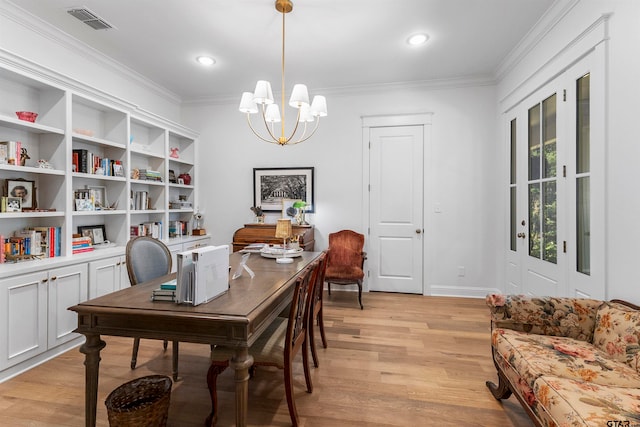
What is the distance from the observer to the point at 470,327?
124 inches

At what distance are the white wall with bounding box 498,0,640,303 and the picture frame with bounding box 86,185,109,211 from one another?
4365mm

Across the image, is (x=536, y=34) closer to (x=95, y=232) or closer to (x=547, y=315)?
(x=547, y=315)

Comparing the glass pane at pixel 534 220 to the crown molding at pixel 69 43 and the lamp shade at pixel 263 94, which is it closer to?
the lamp shade at pixel 263 94

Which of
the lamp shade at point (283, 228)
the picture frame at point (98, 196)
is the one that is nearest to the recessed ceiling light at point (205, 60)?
the picture frame at point (98, 196)

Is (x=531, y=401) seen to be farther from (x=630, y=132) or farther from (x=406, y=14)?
(x=406, y=14)

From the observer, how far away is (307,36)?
3061mm

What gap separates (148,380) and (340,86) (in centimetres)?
394

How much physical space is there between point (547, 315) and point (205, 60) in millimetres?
3964

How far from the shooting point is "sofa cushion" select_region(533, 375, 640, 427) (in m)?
1.16

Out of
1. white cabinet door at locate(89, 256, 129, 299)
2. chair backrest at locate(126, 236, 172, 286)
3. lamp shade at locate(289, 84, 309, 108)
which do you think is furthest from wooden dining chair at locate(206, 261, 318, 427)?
white cabinet door at locate(89, 256, 129, 299)

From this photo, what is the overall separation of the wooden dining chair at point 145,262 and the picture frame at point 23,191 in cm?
120

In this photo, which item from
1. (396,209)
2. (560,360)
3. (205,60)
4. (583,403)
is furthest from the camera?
(396,209)

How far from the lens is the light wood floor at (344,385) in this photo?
183 centimetres

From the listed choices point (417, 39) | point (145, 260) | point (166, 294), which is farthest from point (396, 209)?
point (166, 294)
